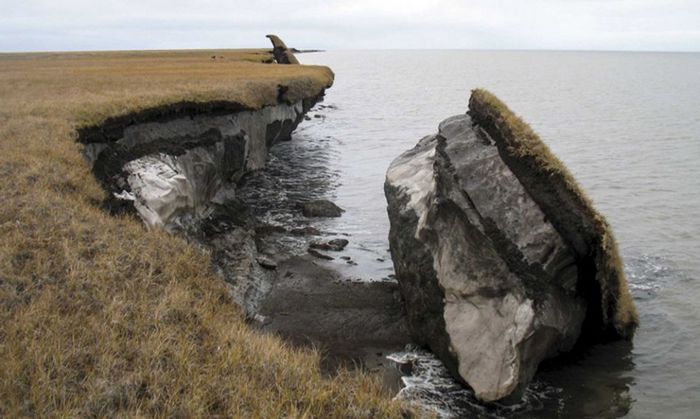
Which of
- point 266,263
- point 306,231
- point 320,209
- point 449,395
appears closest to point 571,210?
point 449,395

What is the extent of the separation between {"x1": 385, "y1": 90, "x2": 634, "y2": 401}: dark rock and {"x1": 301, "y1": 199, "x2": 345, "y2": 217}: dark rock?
11.0 meters

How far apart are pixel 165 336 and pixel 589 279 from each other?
918 cm

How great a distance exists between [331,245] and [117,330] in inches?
537

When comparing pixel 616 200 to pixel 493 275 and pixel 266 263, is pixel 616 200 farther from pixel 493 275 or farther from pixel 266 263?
pixel 493 275

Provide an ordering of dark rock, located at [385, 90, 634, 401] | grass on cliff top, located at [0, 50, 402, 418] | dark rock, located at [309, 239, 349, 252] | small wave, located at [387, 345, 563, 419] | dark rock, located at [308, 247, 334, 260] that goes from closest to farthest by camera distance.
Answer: grass on cliff top, located at [0, 50, 402, 418], small wave, located at [387, 345, 563, 419], dark rock, located at [385, 90, 634, 401], dark rock, located at [308, 247, 334, 260], dark rock, located at [309, 239, 349, 252]

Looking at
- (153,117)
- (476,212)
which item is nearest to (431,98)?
(153,117)

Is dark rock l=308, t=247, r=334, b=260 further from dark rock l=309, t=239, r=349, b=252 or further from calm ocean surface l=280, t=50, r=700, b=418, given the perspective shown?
calm ocean surface l=280, t=50, r=700, b=418

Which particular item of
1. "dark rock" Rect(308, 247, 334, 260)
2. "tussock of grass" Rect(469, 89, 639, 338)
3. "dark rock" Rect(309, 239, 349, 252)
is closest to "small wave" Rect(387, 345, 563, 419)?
"tussock of grass" Rect(469, 89, 639, 338)

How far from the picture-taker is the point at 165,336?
8.21 meters

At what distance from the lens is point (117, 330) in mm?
8242

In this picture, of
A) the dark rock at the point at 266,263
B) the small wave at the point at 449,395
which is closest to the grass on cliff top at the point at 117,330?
the small wave at the point at 449,395

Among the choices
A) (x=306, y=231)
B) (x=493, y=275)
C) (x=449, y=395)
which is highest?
(x=493, y=275)

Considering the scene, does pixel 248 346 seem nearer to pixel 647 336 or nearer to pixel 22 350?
pixel 22 350

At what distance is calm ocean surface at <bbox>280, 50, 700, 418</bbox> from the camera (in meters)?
12.9
